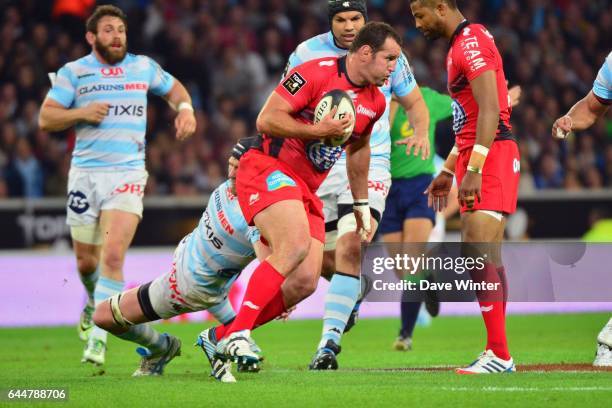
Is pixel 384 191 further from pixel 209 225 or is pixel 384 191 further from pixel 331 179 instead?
pixel 209 225

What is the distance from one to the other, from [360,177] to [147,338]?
181cm

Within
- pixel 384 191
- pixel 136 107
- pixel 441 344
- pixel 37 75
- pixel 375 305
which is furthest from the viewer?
pixel 37 75

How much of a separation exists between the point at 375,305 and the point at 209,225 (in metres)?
8.81

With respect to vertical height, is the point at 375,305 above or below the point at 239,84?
below

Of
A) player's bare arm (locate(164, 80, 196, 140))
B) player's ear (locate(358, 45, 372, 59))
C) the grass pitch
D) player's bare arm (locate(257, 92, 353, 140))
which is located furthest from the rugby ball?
player's bare arm (locate(164, 80, 196, 140))

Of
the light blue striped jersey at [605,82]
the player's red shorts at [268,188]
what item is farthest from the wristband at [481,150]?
the light blue striped jersey at [605,82]

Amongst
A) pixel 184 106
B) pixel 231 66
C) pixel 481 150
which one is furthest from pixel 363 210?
pixel 231 66

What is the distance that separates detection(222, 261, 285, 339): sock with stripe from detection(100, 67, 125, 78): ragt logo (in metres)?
4.16

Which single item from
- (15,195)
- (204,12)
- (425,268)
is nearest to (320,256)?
(425,268)

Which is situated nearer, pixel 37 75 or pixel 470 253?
pixel 470 253

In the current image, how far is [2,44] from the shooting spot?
1834 cm

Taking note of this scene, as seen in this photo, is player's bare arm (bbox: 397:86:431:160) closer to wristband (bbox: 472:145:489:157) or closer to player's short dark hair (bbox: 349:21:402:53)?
wristband (bbox: 472:145:489:157)

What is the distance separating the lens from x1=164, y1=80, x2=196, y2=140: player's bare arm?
10.3 meters

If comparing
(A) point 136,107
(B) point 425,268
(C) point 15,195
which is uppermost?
(A) point 136,107
